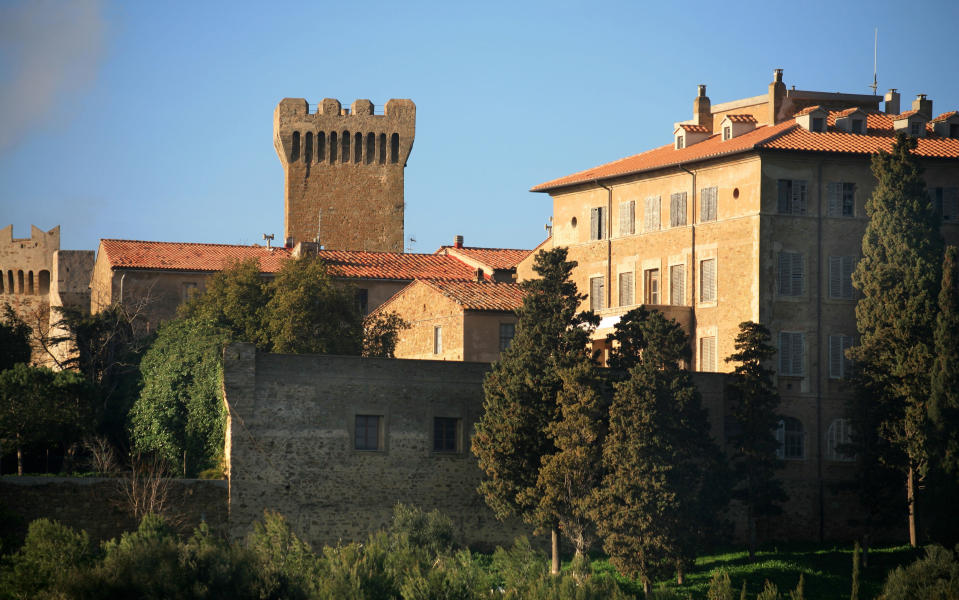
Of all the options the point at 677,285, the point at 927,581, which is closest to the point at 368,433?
the point at 677,285

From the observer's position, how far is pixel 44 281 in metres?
72.1

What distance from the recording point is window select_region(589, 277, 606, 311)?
47.9 metres

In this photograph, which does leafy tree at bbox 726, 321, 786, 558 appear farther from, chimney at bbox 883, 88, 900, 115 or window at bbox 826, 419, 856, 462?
chimney at bbox 883, 88, 900, 115

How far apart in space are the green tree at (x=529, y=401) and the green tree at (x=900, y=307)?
→ 7395mm

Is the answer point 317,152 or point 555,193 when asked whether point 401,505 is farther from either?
point 317,152

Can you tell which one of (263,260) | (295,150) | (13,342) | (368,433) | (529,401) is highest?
(295,150)

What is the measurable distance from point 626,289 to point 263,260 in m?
16.6

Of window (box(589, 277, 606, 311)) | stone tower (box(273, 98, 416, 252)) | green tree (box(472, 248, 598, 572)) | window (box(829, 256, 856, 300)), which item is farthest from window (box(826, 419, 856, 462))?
stone tower (box(273, 98, 416, 252))

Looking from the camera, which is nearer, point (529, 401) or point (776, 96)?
point (529, 401)

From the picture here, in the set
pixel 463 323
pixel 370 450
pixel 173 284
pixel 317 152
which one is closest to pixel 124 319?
pixel 173 284

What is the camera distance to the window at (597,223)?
1898 inches

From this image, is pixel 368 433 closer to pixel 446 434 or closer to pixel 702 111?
pixel 446 434

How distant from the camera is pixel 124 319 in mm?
49781

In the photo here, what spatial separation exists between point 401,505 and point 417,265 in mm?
21947
